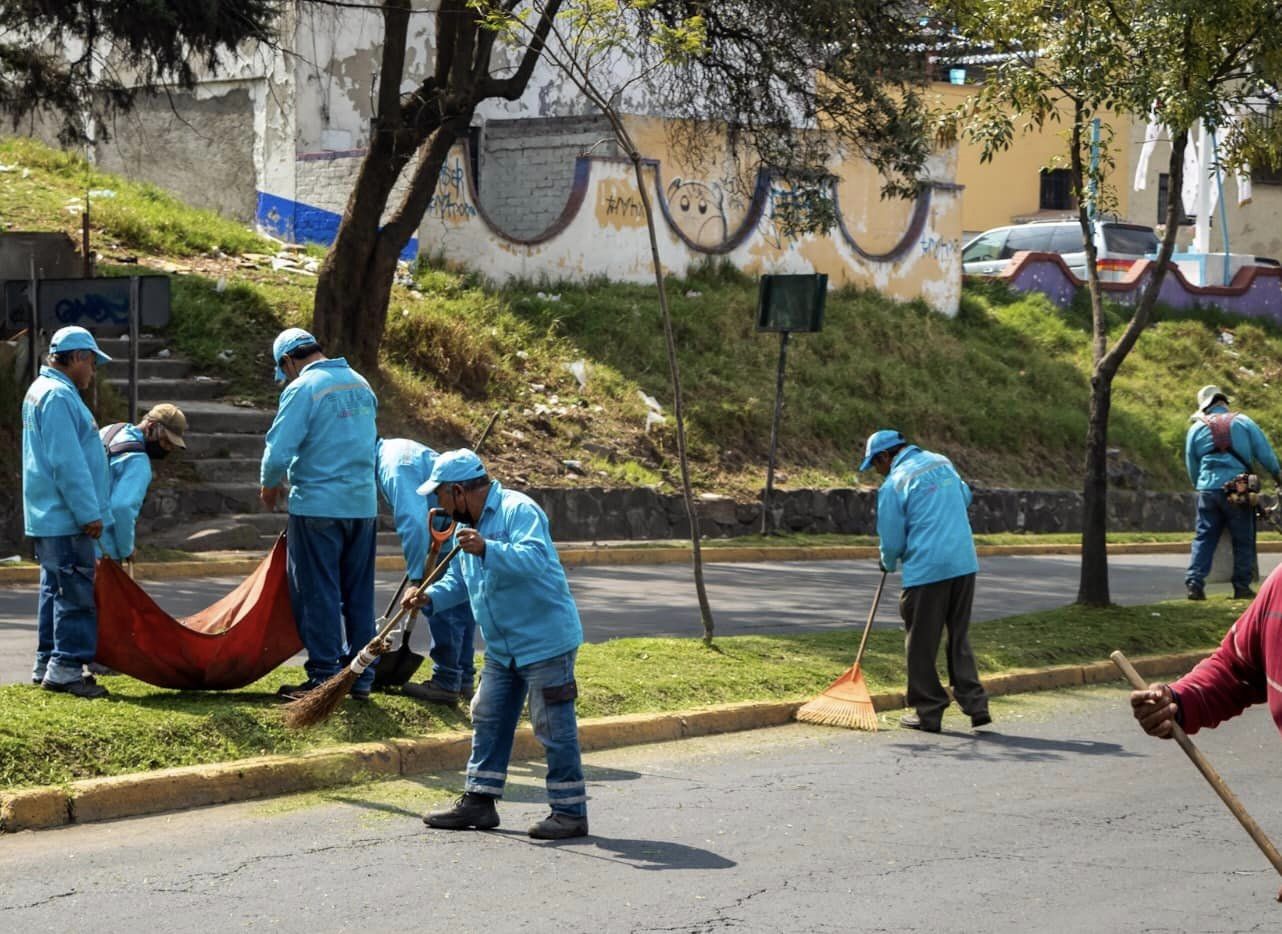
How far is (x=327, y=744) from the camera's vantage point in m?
8.38

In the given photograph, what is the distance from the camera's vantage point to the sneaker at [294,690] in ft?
29.2

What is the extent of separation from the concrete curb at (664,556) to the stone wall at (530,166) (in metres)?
8.66

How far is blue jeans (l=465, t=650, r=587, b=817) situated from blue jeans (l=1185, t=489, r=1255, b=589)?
986 cm

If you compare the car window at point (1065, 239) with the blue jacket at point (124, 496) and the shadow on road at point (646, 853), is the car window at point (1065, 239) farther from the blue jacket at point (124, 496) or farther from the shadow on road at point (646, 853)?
the shadow on road at point (646, 853)

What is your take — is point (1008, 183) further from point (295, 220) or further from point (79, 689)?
point (79, 689)

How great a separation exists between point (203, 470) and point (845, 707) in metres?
10.4

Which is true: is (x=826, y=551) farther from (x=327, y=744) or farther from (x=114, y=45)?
(x=327, y=744)

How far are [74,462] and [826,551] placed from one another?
13.1m

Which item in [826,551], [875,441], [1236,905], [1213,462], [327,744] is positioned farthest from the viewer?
[826,551]

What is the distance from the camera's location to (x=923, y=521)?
10.3m

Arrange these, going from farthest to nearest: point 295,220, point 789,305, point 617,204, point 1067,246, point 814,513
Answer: point 1067,246 < point 295,220 < point 617,204 < point 814,513 < point 789,305

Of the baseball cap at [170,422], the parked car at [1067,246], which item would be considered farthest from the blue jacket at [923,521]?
the parked car at [1067,246]

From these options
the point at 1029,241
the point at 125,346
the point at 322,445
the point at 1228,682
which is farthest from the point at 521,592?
the point at 1029,241

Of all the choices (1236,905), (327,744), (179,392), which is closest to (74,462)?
(327,744)
